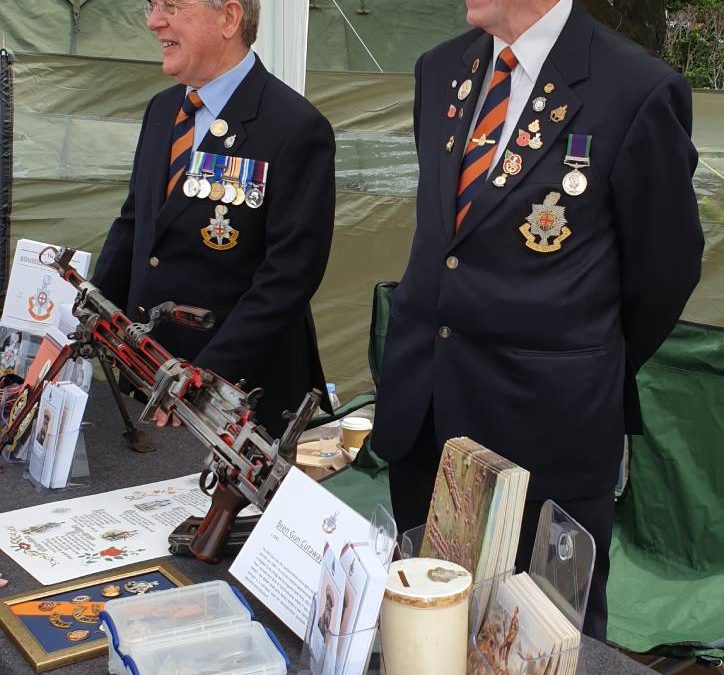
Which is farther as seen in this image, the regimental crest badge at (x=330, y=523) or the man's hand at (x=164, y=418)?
the man's hand at (x=164, y=418)

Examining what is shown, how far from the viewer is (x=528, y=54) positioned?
1.57m

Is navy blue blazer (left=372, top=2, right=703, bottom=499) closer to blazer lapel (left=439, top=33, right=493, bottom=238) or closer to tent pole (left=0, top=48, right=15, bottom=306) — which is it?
blazer lapel (left=439, top=33, right=493, bottom=238)

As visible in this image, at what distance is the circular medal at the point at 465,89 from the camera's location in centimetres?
165

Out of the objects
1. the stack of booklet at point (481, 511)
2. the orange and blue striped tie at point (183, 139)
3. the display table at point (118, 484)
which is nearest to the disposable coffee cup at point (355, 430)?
the display table at point (118, 484)

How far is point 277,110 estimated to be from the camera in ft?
6.59

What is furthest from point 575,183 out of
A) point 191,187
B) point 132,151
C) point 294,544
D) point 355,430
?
point 132,151

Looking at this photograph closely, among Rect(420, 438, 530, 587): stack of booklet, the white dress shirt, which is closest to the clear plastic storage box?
Rect(420, 438, 530, 587): stack of booklet

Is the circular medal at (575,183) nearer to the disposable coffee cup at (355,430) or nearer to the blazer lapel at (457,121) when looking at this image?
the blazer lapel at (457,121)

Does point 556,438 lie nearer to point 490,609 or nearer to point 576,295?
point 576,295

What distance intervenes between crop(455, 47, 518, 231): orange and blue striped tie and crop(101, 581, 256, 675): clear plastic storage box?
725mm

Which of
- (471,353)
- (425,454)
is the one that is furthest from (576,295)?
(425,454)

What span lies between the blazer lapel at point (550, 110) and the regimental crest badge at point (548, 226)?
54 millimetres

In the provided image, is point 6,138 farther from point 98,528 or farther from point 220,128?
point 98,528

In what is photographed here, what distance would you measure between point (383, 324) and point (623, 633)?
41.2 inches
